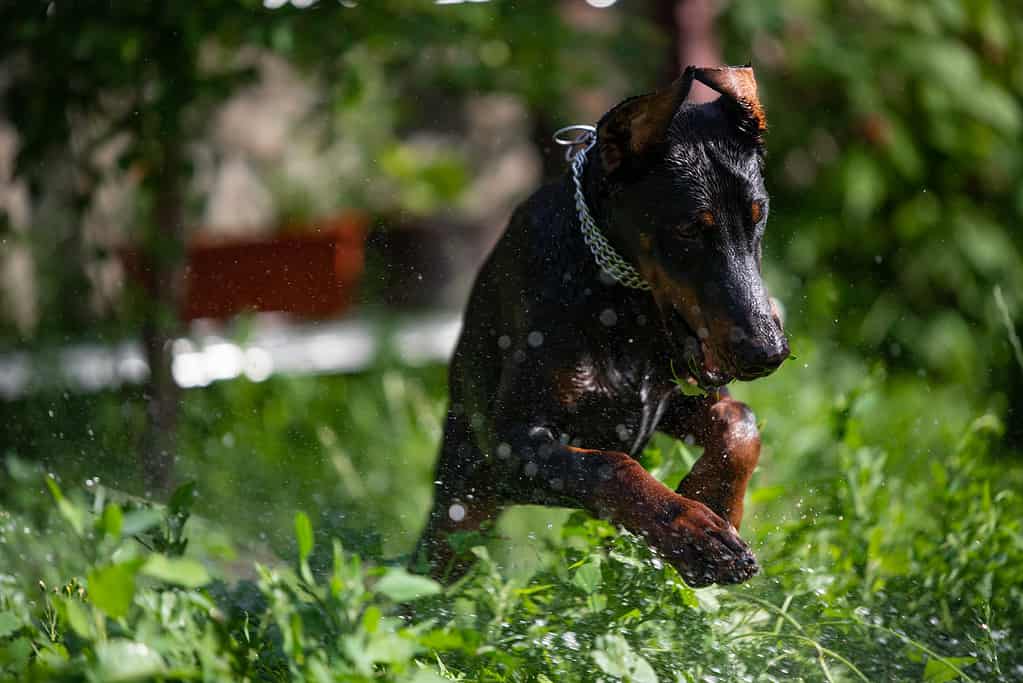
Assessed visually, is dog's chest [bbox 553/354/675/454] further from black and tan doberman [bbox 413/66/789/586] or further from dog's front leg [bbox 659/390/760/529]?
dog's front leg [bbox 659/390/760/529]

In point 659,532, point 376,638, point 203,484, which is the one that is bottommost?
point 203,484

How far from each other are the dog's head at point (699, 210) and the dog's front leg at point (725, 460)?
0.17 meters

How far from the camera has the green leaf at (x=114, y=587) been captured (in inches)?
62.5

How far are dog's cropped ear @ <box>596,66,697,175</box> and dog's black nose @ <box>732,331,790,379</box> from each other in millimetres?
366

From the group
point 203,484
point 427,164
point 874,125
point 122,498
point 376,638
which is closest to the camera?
point 376,638

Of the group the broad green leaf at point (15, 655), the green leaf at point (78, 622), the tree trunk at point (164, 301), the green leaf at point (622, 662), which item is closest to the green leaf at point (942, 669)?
the green leaf at point (622, 662)

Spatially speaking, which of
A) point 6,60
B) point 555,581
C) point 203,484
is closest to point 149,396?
point 203,484

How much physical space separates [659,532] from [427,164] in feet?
17.4

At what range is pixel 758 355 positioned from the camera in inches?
67.1

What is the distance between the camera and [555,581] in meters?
2.29

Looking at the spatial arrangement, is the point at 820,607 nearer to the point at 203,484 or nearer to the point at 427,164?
the point at 203,484

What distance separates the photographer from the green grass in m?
1.76

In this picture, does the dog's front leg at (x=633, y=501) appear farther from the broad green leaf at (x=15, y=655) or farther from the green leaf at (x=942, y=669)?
the broad green leaf at (x=15, y=655)

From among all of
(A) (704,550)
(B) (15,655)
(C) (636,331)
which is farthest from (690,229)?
(B) (15,655)
